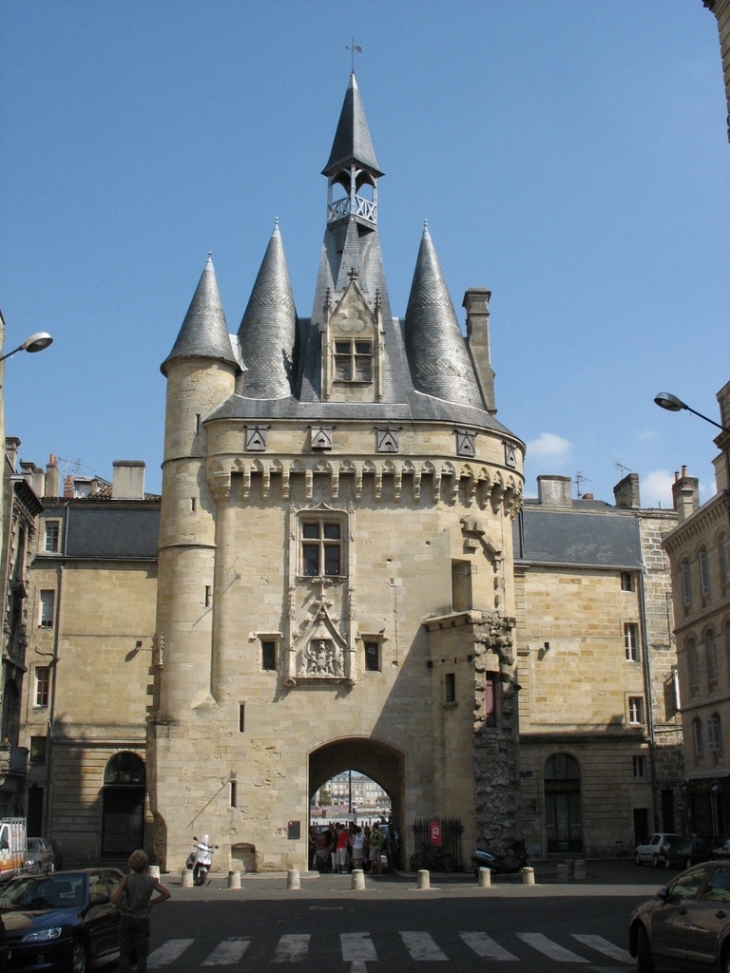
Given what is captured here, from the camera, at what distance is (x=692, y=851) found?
2811 centimetres

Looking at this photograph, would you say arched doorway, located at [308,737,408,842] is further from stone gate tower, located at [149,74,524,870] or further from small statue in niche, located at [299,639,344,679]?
small statue in niche, located at [299,639,344,679]

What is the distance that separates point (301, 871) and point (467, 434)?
12.3 m

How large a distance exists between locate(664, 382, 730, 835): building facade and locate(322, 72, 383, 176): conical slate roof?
13.9 meters

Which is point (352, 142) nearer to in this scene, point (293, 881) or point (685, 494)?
point (685, 494)

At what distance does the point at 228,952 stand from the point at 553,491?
3092 centimetres

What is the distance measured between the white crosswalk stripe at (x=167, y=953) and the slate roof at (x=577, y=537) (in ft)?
81.1

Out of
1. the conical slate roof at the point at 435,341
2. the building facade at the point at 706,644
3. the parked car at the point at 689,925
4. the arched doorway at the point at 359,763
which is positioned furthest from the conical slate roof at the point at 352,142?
the parked car at the point at 689,925

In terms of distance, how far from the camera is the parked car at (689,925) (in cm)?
1037

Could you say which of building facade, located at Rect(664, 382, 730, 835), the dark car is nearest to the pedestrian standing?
the dark car

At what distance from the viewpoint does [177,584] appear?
95.5ft

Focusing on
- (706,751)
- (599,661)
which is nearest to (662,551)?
(599,661)

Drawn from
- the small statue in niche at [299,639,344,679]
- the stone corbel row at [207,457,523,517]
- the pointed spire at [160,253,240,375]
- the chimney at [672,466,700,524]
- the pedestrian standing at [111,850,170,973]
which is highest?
the pointed spire at [160,253,240,375]

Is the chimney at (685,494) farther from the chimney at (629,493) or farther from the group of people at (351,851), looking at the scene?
the group of people at (351,851)

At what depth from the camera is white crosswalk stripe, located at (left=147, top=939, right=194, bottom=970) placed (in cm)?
1299
